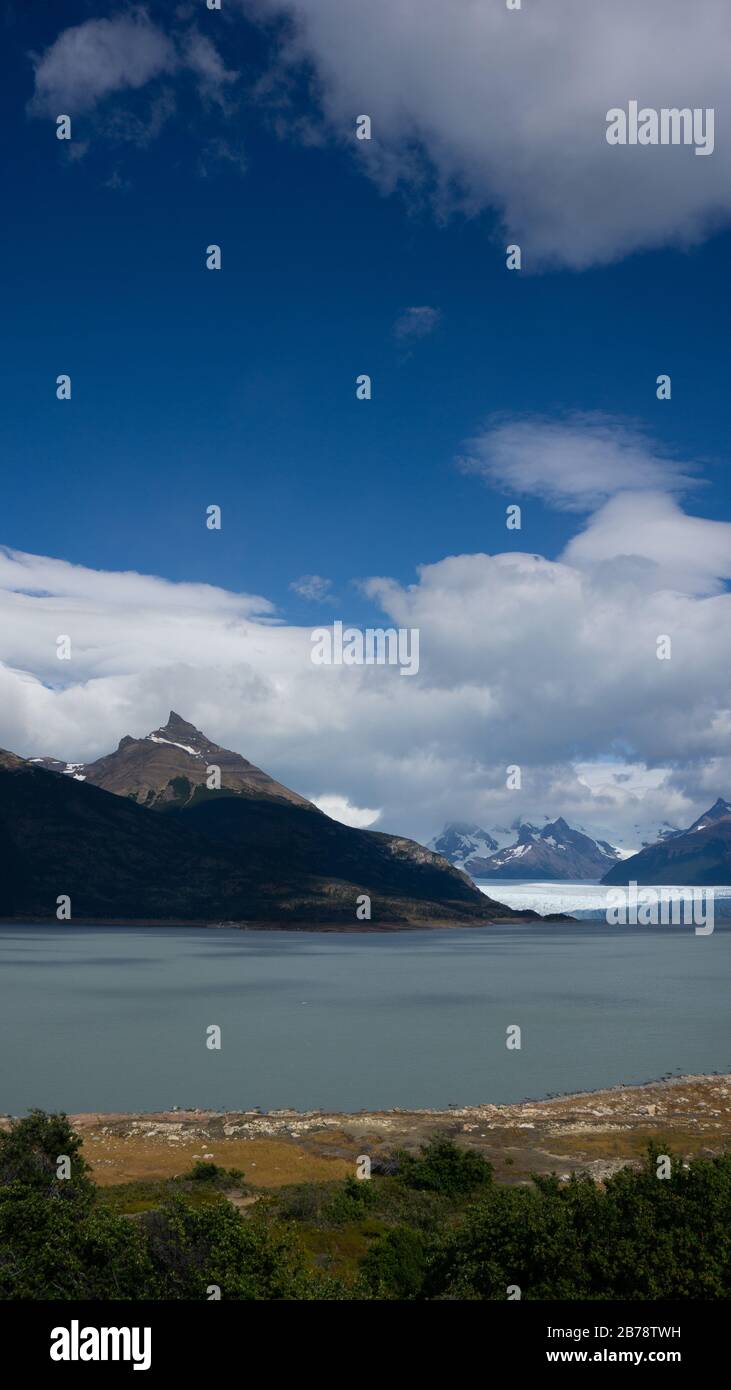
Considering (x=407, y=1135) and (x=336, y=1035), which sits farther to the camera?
(x=336, y=1035)

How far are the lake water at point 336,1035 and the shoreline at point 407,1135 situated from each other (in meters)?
6.41

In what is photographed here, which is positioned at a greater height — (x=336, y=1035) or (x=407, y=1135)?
(x=407, y=1135)

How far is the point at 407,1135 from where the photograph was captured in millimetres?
53125

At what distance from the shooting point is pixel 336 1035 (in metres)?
100

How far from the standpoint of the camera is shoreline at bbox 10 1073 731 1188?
45.2m

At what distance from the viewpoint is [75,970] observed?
553 ft

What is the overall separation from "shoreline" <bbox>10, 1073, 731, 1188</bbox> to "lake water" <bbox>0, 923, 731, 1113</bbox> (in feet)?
21.0

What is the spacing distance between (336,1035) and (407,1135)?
49036 mm
